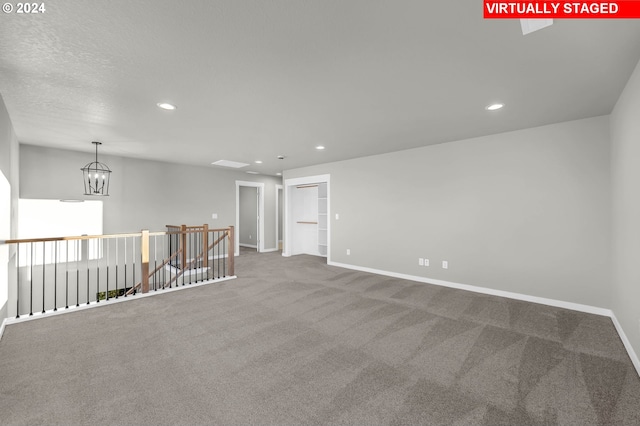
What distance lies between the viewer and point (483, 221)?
4.33 meters

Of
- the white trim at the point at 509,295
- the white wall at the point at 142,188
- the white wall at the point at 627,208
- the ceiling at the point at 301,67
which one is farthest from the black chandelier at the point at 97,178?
the white wall at the point at 627,208

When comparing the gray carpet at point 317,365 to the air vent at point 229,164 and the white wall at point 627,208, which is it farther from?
the air vent at point 229,164

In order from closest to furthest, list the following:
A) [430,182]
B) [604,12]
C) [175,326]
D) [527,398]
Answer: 1. [604,12]
2. [527,398]
3. [175,326]
4. [430,182]

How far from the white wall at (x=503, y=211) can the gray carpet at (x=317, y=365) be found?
597 millimetres

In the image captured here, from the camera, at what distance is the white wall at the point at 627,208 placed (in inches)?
91.9

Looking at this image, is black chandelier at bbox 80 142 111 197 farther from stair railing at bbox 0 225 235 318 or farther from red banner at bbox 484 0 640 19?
red banner at bbox 484 0 640 19

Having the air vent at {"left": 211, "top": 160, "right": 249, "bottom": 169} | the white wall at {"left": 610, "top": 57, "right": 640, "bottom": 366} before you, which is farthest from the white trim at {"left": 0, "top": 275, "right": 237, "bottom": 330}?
the white wall at {"left": 610, "top": 57, "right": 640, "bottom": 366}

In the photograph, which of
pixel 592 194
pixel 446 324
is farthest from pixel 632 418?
pixel 592 194

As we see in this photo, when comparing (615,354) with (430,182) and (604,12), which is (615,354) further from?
(430,182)

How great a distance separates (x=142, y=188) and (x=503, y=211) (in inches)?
289

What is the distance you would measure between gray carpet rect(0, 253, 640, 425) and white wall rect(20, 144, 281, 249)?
3.29m

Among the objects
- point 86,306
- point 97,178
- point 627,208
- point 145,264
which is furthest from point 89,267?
point 627,208

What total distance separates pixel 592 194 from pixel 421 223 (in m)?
2.28

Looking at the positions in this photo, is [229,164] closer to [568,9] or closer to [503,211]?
[503,211]
